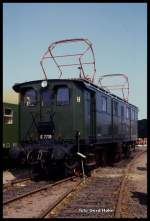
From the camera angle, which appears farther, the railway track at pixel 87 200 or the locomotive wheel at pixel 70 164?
the locomotive wheel at pixel 70 164

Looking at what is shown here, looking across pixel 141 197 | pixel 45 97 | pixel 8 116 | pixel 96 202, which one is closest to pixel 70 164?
pixel 45 97

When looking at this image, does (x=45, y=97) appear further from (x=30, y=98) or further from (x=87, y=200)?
(x=87, y=200)

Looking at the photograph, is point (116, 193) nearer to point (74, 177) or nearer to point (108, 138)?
point (74, 177)

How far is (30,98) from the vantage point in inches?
552

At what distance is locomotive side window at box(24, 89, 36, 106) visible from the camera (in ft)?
45.7

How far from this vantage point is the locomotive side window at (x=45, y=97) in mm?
13508

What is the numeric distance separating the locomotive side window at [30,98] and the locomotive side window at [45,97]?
404 millimetres

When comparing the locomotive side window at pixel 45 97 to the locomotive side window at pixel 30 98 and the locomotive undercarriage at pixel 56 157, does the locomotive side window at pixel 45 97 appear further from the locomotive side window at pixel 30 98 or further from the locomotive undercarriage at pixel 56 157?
the locomotive undercarriage at pixel 56 157

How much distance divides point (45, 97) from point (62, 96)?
2.16 feet

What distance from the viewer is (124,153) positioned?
73.1ft

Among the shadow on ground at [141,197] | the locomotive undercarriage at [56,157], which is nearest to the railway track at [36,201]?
the locomotive undercarriage at [56,157]

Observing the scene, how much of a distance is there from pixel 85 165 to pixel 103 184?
1.69 meters

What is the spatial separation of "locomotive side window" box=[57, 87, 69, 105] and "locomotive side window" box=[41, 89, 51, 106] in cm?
38

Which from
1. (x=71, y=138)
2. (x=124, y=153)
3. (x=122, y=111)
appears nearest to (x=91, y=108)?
(x=71, y=138)
